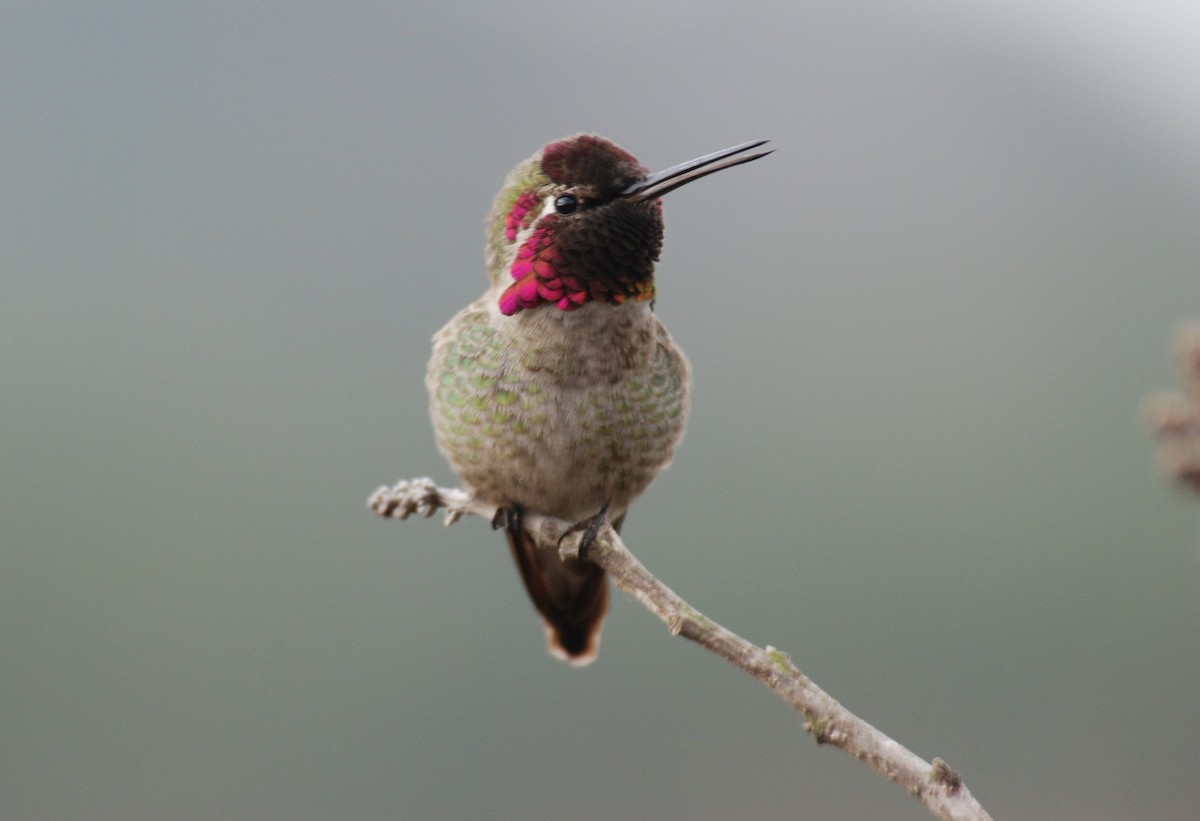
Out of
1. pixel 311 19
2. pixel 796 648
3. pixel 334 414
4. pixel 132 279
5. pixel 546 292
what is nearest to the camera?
pixel 546 292

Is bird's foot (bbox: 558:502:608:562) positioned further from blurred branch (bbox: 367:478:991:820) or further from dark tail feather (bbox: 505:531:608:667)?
dark tail feather (bbox: 505:531:608:667)

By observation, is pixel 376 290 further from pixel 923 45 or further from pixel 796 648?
pixel 923 45

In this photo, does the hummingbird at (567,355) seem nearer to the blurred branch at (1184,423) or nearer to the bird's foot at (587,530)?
the bird's foot at (587,530)

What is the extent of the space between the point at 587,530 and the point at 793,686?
5.42 ft

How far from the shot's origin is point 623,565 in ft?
10.2

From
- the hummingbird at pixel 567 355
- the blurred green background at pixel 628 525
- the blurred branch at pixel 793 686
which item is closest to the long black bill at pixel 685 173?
the hummingbird at pixel 567 355

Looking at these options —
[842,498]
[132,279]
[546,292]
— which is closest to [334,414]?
[842,498]

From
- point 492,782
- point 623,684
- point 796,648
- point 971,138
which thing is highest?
point 971,138

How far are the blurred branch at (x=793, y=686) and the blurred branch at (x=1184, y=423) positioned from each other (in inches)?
23.4

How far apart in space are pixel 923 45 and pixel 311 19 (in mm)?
39380

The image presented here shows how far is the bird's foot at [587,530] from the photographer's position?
12.2 feet

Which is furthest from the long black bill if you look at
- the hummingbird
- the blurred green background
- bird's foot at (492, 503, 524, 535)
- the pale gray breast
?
the blurred green background

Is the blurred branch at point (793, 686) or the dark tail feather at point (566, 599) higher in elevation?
the blurred branch at point (793, 686)

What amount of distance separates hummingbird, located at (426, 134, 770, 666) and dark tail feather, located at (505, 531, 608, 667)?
0.49 m
